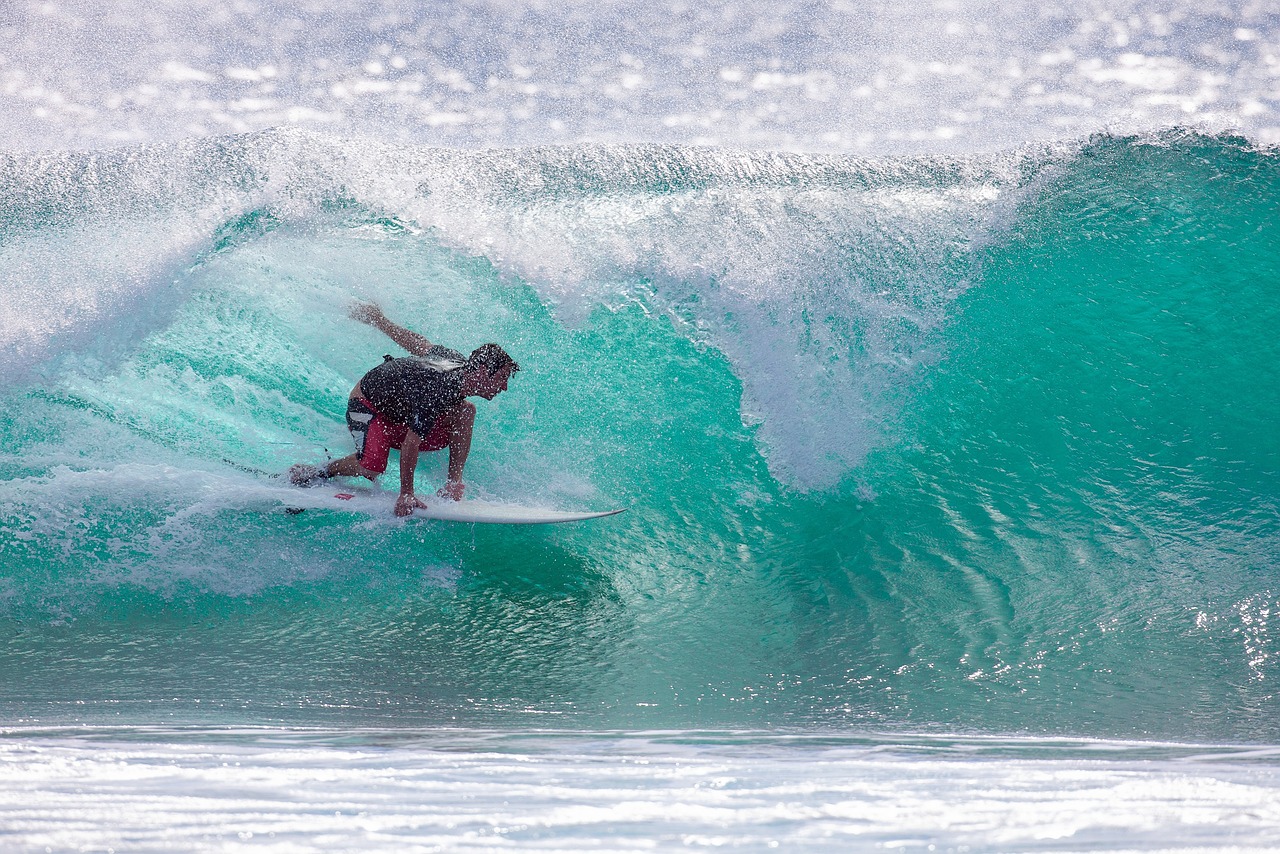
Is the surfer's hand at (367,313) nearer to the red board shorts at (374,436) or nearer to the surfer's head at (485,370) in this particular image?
the red board shorts at (374,436)

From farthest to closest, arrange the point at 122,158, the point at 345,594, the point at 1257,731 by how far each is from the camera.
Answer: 1. the point at 122,158
2. the point at 345,594
3. the point at 1257,731

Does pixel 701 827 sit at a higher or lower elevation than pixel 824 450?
lower

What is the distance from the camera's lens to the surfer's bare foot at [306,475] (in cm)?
405

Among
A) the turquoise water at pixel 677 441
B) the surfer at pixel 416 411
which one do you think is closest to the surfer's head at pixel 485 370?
the surfer at pixel 416 411

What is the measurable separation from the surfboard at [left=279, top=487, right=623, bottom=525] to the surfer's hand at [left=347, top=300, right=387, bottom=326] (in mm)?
868

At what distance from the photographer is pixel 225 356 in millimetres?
4930

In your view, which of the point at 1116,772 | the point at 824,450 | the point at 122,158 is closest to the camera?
the point at 1116,772

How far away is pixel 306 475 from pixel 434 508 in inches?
26.1

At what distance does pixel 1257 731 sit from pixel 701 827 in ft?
6.41

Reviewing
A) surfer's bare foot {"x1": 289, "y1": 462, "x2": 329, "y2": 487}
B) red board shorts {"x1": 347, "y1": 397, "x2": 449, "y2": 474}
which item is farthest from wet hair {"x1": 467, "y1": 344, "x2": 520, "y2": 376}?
surfer's bare foot {"x1": 289, "y1": 462, "x2": 329, "y2": 487}

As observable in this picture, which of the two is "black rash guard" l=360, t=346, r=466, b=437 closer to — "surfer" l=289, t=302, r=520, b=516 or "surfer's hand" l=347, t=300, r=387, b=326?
"surfer" l=289, t=302, r=520, b=516

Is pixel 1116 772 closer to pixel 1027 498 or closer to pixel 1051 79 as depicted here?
pixel 1027 498

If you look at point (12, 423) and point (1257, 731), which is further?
point (12, 423)

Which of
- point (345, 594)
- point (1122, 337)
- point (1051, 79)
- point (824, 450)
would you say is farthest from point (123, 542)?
point (1051, 79)
